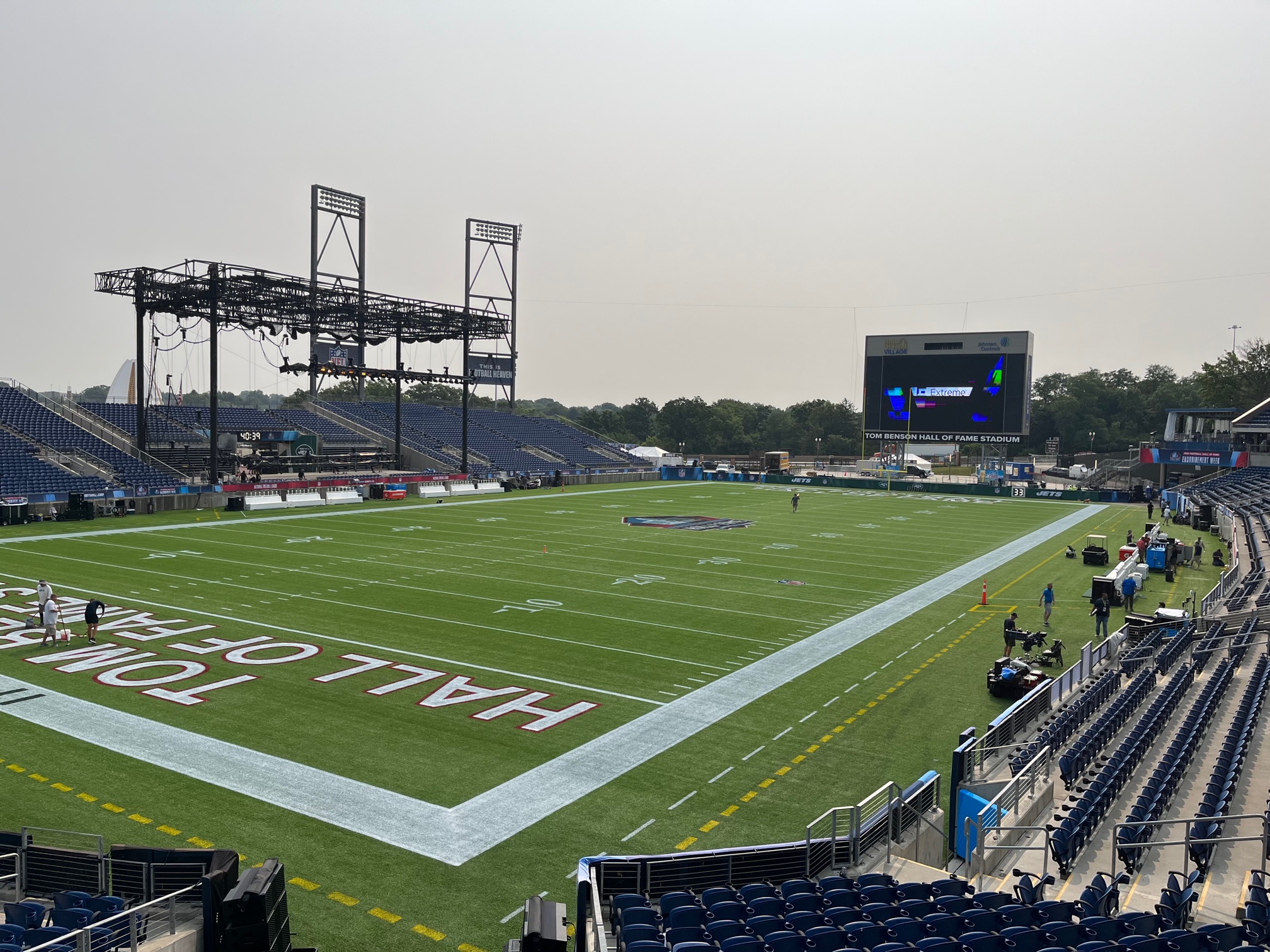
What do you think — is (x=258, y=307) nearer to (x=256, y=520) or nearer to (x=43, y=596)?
(x=256, y=520)

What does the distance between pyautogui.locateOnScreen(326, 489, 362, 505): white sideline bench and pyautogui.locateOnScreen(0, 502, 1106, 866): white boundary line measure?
33.0m

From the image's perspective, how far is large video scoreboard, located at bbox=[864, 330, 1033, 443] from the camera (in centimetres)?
6309

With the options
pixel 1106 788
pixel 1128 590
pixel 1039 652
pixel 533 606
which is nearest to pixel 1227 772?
pixel 1106 788

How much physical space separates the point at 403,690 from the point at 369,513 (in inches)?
1183

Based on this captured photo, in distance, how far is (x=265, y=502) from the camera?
148ft

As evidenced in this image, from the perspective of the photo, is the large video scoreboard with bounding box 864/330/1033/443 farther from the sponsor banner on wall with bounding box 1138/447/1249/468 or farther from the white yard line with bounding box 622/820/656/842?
the white yard line with bounding box 622/820/656/842

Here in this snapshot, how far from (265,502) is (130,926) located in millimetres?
41020

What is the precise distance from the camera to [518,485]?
Result: 202 ft

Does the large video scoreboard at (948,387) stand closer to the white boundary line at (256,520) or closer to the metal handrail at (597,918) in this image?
the white boundary line at (256,520)

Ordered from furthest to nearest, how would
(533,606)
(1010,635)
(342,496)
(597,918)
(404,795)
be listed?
(342,496), (533,606), (1010,635), (404,795), (597,918)

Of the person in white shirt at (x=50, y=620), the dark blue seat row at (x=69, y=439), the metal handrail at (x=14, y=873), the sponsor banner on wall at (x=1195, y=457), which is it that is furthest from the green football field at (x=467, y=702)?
the sponsor banner on wall at (x=1195, y=457)

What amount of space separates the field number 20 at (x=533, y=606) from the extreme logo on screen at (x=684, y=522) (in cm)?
1693

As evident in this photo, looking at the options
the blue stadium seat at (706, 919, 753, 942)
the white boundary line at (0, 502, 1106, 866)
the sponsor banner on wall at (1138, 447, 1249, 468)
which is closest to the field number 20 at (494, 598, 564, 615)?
the white boundary line at (0, 502, 1106, 866)

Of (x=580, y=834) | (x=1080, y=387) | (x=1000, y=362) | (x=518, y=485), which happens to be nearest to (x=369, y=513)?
(x=518, y=485)
